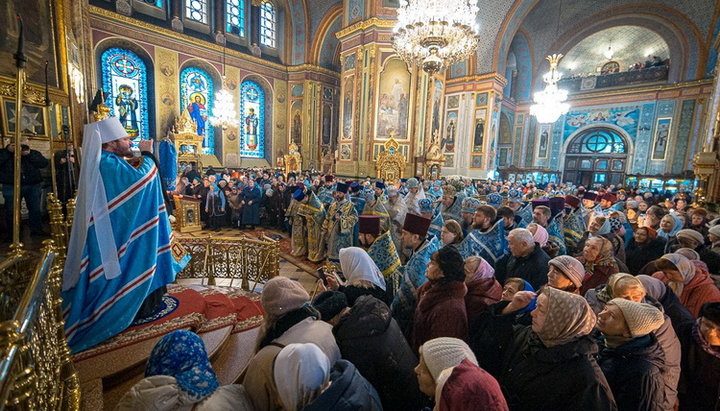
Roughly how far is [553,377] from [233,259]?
4599 millimetres

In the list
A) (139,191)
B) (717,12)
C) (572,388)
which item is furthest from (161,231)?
(717,12)

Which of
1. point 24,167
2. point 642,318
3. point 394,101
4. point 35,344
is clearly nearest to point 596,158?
point 394,101

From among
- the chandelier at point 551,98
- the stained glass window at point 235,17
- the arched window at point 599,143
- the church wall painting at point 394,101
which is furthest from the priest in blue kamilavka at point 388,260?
the arched window at point 599,143

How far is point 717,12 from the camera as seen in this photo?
1484 centimetres

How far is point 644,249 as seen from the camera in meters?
4.13

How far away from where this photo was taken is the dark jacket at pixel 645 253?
160 inches

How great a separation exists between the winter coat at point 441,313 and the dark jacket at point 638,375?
2.74 ft

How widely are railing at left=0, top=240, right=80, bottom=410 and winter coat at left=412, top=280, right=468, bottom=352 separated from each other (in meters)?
1.97

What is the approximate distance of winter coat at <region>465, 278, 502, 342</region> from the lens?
2426 millimetres

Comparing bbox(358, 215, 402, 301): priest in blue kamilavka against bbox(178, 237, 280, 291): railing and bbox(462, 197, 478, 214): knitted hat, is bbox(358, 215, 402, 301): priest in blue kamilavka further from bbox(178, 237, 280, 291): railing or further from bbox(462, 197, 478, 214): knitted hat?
bbox(462, 197, 478, 214): knitted hat

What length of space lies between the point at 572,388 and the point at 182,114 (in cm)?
1819

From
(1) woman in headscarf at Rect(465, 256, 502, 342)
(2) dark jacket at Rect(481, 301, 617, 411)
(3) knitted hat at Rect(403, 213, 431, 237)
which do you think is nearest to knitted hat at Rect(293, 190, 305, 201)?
(3) knitted hat at Rect(403, 213, 431, 237)

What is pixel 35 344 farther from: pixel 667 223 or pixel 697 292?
pixel 667 223

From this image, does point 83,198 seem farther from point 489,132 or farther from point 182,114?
point 489,132
